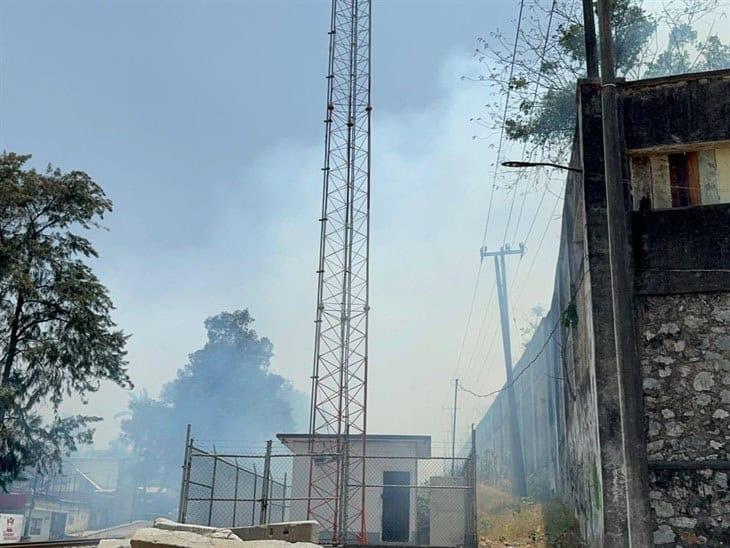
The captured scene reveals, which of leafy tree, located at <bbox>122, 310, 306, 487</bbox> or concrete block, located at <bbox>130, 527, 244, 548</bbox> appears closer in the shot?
concrete block, located at <bbox>130, 527, 244, 548</bbox>

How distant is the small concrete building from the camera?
2184 cm

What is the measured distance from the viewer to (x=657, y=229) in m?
9.69

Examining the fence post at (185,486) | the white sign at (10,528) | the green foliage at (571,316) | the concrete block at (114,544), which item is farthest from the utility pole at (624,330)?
the white sign at (10,528)

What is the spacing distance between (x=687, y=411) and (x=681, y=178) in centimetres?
344

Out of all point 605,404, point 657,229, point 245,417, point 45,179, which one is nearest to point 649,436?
point 605,404

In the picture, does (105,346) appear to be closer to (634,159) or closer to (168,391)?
(634,159)

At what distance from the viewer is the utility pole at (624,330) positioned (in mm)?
6988

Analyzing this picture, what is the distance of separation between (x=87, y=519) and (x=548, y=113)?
44199mm

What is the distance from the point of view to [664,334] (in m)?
9.31

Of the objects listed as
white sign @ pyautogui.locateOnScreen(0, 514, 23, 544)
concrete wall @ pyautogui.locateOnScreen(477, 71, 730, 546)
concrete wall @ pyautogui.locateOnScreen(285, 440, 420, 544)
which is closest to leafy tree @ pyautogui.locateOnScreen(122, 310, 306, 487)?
white sign @ pyautogui.locateOnScreen(0, 514, 23, 544)

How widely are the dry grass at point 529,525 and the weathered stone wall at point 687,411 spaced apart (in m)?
3.35

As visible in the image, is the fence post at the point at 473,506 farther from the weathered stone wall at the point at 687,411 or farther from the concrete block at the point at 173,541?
the concrete block at the point at 173,541

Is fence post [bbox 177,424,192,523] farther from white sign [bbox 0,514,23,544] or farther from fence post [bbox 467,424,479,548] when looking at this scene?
white sign [bbox 0,514,23,544]

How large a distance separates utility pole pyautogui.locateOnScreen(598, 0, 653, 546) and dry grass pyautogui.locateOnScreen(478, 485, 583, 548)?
520 centimetres
